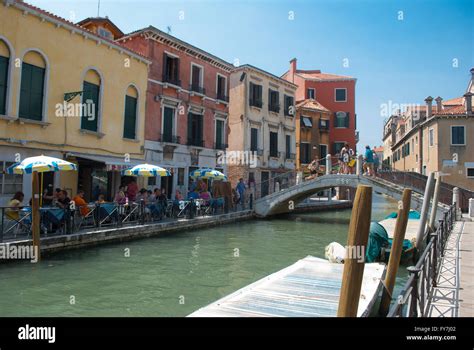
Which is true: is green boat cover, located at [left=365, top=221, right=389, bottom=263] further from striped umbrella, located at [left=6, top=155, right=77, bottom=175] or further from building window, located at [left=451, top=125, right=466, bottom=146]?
building window, located at [left=451, top=125, right=466, bottom=146]

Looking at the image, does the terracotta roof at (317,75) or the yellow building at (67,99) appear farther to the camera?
the terracotta roof at (317,75)

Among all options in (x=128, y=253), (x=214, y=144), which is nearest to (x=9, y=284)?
(x=128, y=253)

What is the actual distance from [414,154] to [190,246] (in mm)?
27777

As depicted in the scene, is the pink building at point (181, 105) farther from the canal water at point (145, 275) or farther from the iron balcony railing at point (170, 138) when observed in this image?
the canal water at point (145, 275)

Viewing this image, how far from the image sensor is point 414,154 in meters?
34.0

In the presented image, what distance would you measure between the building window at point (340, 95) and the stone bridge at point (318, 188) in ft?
59.1

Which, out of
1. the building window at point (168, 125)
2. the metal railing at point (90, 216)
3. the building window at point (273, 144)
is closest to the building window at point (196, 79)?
the building window at point (168, 125)

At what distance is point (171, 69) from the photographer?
20281 mm

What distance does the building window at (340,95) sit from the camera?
126ft

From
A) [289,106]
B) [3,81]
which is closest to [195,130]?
[3,81]

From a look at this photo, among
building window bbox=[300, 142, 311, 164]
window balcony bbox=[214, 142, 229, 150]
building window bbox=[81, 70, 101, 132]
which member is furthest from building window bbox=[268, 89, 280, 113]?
building window bbox=[81, 70, 101, 132]

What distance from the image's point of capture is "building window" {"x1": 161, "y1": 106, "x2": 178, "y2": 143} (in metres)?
19.5

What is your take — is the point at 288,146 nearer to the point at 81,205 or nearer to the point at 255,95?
the point at 255,95
